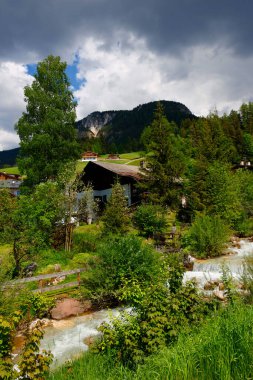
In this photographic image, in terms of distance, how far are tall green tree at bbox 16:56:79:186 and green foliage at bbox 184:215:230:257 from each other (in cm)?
1466

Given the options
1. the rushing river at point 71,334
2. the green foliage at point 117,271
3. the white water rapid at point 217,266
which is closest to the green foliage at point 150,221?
the white water rapid at point 217,266

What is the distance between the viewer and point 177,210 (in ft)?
105

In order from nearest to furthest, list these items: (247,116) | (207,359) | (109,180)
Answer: (207,359), (109,180), (247,116)

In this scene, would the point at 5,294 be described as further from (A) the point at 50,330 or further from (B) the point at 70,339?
(B) the point at 70,339

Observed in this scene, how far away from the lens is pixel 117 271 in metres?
12.6

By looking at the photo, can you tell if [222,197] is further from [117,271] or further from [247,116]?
[247,116]

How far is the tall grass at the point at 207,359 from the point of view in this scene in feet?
14.9

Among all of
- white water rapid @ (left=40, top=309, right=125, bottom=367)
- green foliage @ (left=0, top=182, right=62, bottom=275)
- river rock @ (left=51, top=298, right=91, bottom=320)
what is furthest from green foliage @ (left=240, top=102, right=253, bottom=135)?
white water rapid @ (left=40, top=309, right=125, bottom=367)

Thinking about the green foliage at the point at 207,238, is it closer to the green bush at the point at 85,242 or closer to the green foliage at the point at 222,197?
the green foliage at the point at 222,197

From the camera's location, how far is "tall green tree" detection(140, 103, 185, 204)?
31.0 meters

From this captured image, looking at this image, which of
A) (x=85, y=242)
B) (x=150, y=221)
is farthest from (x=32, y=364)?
(x=150, y=221)

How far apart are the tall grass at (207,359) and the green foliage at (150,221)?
63.0ft

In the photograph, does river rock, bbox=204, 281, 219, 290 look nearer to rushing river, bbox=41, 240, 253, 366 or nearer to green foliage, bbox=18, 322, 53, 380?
rushing river, bbox=41, 240, 253, 366

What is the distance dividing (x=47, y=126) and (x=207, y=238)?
715 inches
